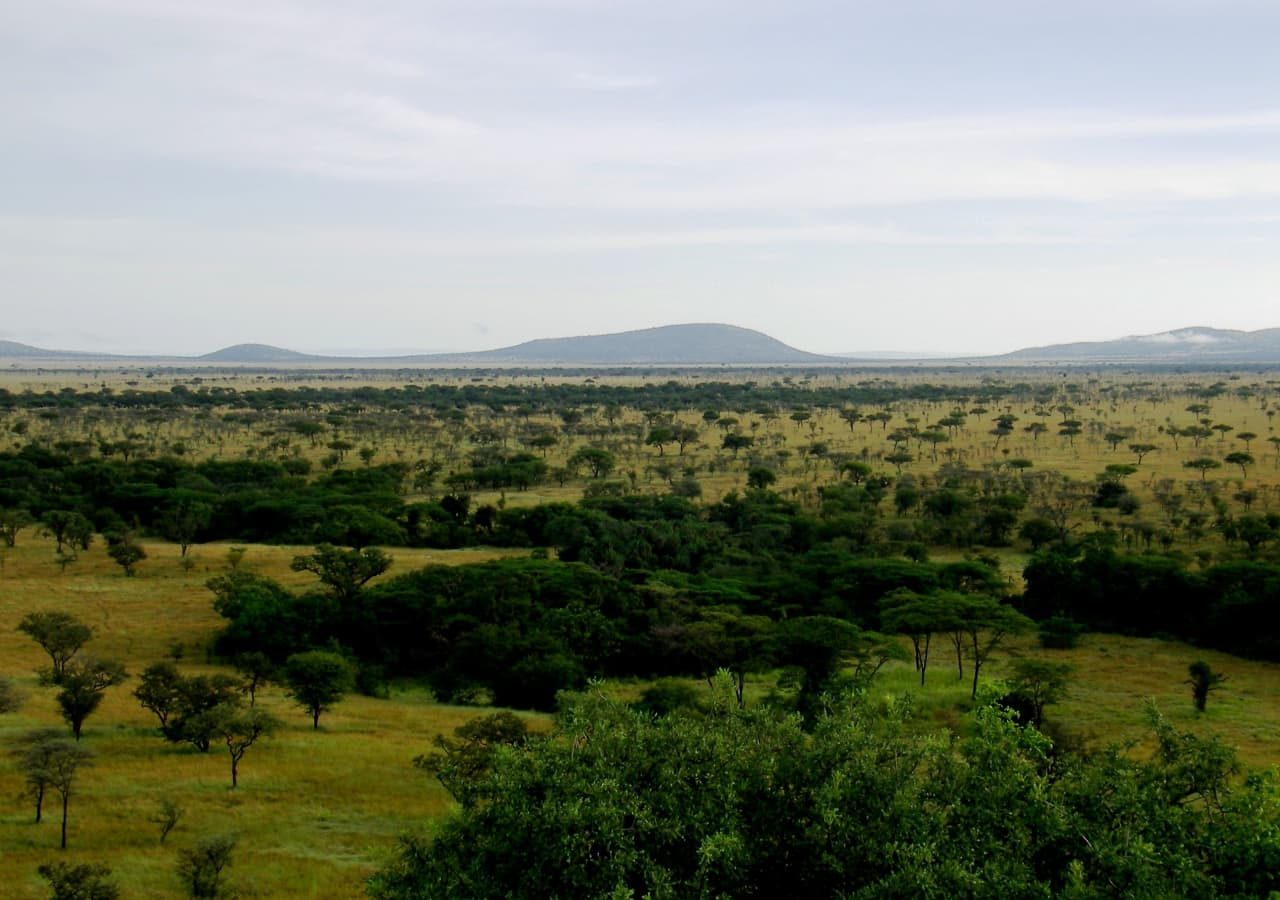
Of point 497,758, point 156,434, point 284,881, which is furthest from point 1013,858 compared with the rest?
point 156,434

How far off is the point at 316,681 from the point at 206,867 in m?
10.8

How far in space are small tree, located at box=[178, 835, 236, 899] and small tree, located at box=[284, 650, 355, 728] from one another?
32.9 feet

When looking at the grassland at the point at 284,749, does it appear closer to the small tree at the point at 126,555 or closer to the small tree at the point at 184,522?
the small tree at the point at 126,555

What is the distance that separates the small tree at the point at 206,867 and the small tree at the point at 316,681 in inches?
394

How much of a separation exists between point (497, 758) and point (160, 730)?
18793 millimetres

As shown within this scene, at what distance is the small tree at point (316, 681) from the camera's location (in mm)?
27953

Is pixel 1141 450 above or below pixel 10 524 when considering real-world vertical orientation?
above

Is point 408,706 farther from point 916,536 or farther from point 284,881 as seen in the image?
point 916,536

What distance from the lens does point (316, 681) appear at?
28.1 m

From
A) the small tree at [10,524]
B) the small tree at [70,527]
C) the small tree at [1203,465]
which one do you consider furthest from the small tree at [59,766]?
the small tree at [1203,465]

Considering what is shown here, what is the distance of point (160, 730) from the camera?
27.1 meters

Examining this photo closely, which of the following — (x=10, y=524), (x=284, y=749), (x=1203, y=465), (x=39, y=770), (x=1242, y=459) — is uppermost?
(x=1242, y=459)

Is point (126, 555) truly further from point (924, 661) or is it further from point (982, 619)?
point (982, 619)

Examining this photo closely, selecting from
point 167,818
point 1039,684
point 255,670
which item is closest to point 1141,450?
point 1039,684
